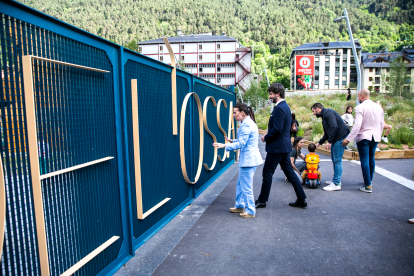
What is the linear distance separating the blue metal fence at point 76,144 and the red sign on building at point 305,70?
99088mm

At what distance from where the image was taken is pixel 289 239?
153 inches

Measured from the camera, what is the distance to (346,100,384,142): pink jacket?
241 inches

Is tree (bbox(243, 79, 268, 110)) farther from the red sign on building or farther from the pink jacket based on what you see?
the red sign on building

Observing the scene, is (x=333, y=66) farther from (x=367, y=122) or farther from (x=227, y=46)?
(x=367, y=122)

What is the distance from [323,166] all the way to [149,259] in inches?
297

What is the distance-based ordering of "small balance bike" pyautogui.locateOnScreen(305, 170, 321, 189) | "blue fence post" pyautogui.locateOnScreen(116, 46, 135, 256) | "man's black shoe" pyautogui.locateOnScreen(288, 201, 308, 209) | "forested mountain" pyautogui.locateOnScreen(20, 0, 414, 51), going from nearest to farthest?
"blue fence post" pyautogui.locateOnScreen(116, 46, 135, 256), "man's black shoe" pyautogui.locateOnScreen(288, 201, 308, 209), "small balance bike" pyautogui.locateOnScreen(305, 170, 321, 189), "forested mountain" pyautogui.locateOnScreen(20, 0, 414, 51)

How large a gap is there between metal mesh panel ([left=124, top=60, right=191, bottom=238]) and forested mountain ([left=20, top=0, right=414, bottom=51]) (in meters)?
114

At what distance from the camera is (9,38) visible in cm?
188

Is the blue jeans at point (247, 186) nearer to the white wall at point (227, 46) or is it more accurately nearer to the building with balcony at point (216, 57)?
the building with balcony at point (216, 57)

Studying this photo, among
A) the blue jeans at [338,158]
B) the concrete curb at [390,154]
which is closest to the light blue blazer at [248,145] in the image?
the blue jeans at [338,158]

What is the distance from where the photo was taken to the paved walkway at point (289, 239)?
3.15m

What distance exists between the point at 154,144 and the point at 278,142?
209cm

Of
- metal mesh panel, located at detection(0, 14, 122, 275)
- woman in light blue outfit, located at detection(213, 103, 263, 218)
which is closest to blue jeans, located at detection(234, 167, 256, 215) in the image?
woman in light blue outfit, located at detection(213, 103, 263, 218)

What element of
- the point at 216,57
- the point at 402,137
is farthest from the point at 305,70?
the point at 402,137
